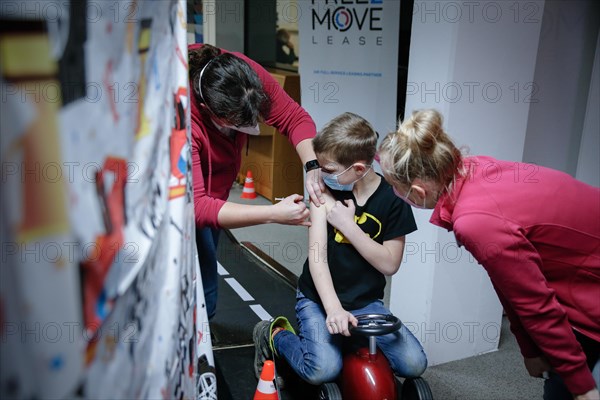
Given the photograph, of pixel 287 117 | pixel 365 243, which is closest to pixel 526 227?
pixel 365 243

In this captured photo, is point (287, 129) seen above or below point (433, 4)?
below

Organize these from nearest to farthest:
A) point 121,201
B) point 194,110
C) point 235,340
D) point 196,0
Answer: point 121,201 < point 194,110 < point 235,340 < point 196,0

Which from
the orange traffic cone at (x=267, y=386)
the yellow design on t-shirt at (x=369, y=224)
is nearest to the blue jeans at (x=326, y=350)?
the orange traffic cone at (x=267, y=386)

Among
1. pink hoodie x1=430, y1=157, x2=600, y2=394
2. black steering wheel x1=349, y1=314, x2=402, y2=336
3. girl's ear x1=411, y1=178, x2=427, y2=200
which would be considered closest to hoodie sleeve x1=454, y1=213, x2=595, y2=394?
pink hoodie x1=430, y1=157, x2=600, y2=394

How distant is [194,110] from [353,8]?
84.2 inches

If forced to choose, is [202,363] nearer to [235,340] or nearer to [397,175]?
[397,175]

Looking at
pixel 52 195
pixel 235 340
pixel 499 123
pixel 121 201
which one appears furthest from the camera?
pixel 235 340

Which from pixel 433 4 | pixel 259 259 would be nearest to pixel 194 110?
pixel 433 4

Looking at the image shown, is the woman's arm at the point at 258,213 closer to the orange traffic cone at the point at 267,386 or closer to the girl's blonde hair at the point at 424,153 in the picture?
the girl's blonde hair at the point at 424,153

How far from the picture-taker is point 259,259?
390 cm

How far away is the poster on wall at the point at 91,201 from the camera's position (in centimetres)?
64

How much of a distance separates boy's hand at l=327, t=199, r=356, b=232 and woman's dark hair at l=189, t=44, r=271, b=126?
43cm

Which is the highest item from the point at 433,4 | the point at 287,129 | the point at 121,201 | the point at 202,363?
the point at 433,4

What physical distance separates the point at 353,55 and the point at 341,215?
209 cm
